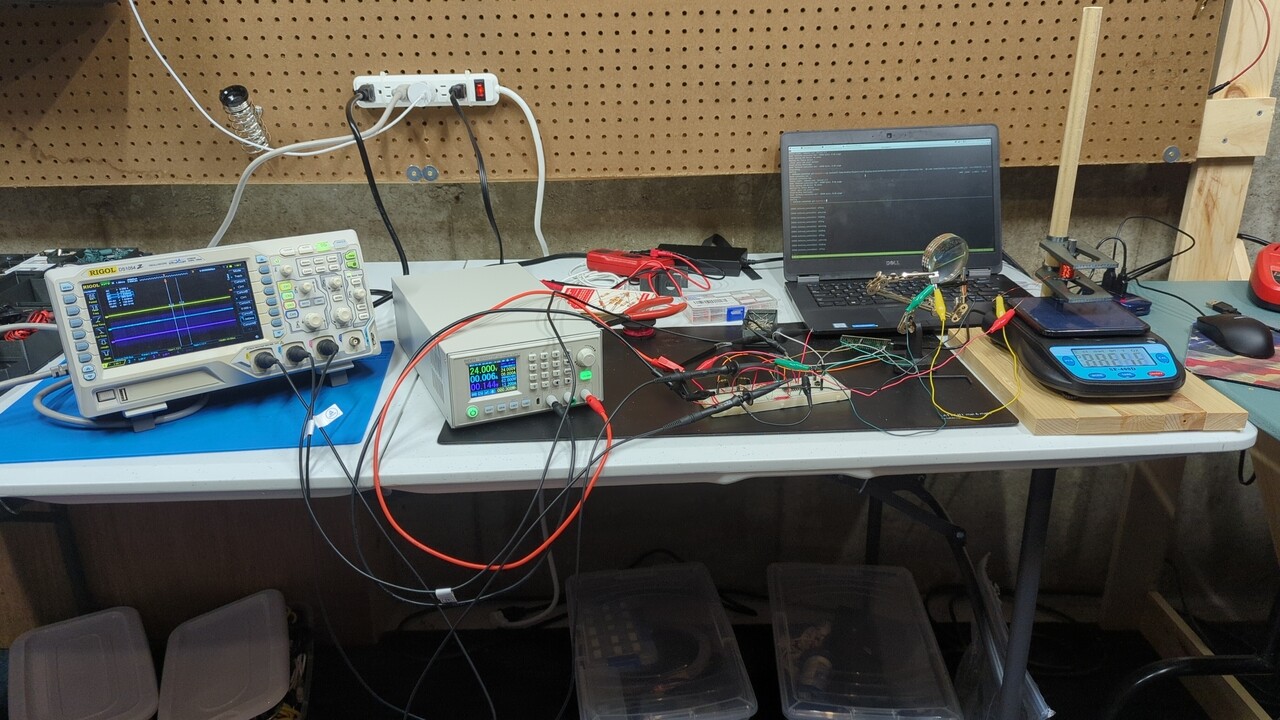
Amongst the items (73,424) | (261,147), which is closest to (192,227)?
(261,147)

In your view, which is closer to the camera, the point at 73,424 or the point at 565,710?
the point at 73,424

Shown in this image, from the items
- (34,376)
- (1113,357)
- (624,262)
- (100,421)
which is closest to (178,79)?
(34,376)

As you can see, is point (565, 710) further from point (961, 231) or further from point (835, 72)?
point (835, 72)

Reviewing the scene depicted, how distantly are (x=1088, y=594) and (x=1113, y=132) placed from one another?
3.66 ft

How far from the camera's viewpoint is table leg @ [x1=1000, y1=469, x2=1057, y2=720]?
1.11 m

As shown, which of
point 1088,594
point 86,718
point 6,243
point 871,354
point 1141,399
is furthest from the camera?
point 1088,594

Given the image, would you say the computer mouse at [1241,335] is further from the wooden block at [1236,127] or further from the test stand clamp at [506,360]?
the test stand clamp at [506,360]

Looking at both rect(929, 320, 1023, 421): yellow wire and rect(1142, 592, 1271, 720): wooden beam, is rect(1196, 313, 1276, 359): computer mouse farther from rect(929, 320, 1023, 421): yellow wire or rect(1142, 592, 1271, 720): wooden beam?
rect(1142, 592, 1271, 720): wooden beam

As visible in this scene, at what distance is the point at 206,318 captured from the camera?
99 cm

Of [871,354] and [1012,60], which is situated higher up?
[1012,60]

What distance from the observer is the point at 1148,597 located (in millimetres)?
1800

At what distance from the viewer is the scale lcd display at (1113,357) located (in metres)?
0.99

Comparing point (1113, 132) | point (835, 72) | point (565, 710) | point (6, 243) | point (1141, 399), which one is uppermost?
point (835, 72)

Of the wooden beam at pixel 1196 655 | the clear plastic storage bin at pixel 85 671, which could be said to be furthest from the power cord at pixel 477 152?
the wooden beam at pixel 1196 655
